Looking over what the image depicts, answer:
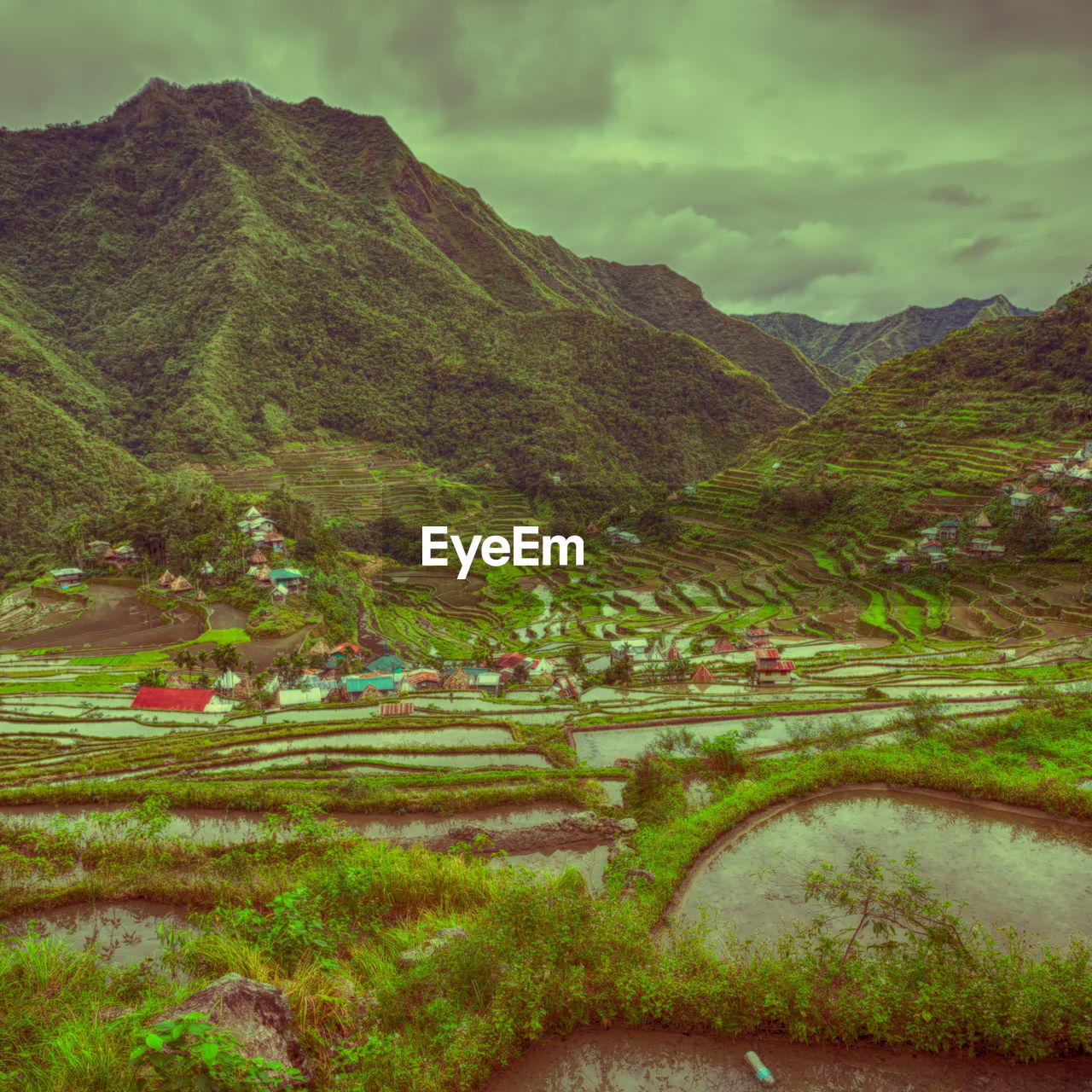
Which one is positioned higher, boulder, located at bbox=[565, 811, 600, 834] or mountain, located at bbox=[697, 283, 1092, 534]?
mountain, located at bbox=[697, 283, 1092, 534]

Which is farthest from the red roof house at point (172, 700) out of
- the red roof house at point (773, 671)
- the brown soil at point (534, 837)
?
the red roof house at point (773, 671)

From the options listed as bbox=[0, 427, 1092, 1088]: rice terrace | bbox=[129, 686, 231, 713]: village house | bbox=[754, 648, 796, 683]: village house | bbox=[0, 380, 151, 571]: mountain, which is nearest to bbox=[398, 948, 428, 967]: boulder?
bbox=[0, 427, 1092, 1088]: rice terrace

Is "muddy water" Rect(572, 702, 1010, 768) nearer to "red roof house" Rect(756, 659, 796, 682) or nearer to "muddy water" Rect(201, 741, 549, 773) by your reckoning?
"muddy water" Rect(201, 741, 549, 773)

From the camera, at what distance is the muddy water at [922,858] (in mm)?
7473

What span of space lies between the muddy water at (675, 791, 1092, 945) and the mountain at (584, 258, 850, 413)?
423 feet

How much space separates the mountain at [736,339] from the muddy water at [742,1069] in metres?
134

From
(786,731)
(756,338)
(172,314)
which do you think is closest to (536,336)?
(172,314)

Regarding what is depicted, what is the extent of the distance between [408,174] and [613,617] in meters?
141

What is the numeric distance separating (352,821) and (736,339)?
174722 mm

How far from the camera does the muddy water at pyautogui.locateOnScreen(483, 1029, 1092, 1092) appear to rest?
5.23 metres

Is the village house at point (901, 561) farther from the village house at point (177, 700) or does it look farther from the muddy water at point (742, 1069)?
the muddy water at point (742, 1069)

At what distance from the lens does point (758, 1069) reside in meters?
5.27

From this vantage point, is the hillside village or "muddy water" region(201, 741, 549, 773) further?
the hillside village

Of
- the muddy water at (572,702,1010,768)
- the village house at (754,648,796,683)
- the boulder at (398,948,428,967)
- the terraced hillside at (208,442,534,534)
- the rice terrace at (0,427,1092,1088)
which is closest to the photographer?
the rice terrace at (0,427,1092,1088)
